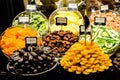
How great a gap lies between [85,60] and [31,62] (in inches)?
15.3

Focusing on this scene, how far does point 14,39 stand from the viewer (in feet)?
8.70

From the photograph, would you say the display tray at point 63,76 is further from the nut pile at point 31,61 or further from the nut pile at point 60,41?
the nut pile at point 60,41

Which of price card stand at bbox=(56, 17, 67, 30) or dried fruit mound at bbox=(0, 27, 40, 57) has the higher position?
price card stand at bbox=(56, 17, 67, 30)

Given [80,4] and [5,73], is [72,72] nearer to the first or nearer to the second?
[5,73]

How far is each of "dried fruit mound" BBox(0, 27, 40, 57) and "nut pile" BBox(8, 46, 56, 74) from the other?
1.17 feet

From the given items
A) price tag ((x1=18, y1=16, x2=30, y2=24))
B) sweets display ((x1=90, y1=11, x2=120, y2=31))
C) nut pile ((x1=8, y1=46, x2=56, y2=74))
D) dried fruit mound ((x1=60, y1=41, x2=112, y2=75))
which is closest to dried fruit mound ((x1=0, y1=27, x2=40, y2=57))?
price tag ((x1=18, y1=16, x2=30, y2=24))

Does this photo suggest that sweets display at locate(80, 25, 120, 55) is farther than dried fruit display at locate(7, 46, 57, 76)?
Yes

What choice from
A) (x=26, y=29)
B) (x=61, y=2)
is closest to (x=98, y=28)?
(x=26, y=29)

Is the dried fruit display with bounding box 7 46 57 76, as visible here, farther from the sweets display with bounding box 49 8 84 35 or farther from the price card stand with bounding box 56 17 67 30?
the sweets display with bounding box 49 8 84 35

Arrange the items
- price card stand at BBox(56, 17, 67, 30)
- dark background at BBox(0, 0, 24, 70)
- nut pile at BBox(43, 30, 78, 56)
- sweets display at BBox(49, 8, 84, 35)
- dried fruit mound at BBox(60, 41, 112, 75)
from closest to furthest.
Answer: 1. dried fruit mound at BBox(60, 41, 112, 75)
2. nut pile at BBox(43, 30, 78, 56)
3. price card stand at BBox(56, 17, 67, 30)
4. sweets display at BBox(49, 8, 84, 35)
5. dark background at BBox(0, 0, 24, 70)

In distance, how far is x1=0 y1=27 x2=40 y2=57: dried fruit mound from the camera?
8.46 feet

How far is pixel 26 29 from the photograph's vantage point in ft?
9.16

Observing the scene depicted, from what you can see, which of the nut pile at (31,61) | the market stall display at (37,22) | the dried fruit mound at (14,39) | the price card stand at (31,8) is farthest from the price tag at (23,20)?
the nut pile at (31,61)

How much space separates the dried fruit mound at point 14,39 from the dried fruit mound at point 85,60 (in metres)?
0.62
